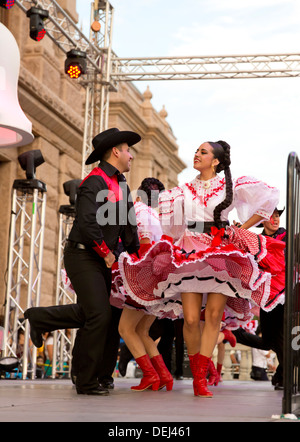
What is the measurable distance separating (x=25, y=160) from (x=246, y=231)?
173 inches

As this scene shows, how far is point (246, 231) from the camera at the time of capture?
500cm

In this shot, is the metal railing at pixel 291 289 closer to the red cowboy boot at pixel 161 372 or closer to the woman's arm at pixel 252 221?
the woman's arm at pixel 252 221

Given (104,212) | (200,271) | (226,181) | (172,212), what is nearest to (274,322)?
(172,212)

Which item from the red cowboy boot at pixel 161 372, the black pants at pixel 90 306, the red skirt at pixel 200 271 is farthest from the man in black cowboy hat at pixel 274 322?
the black pants at pixel 90 306

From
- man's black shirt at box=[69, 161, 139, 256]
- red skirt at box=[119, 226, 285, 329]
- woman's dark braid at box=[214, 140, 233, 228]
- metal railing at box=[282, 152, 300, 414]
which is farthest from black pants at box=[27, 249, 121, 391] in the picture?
metal railing at box=[282, 152, 300, 414]

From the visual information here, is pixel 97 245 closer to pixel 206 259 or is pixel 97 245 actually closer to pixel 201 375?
pixel 206 259

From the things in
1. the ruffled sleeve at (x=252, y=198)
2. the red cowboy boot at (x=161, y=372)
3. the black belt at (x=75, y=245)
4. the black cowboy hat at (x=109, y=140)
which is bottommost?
the red cowboy boot at (x=161, y=372)

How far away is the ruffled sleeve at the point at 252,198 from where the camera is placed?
5.07 m

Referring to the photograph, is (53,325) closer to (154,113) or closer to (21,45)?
(21,45)

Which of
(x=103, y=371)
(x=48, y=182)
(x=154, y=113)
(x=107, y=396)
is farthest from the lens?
(x=154, y=113)

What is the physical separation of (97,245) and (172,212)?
881 mm

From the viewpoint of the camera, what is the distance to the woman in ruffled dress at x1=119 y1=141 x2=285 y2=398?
4594mm

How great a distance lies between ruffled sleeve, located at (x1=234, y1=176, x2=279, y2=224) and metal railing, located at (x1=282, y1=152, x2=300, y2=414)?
189 centimetres

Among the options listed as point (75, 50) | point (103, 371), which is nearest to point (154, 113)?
point (75, 50)
